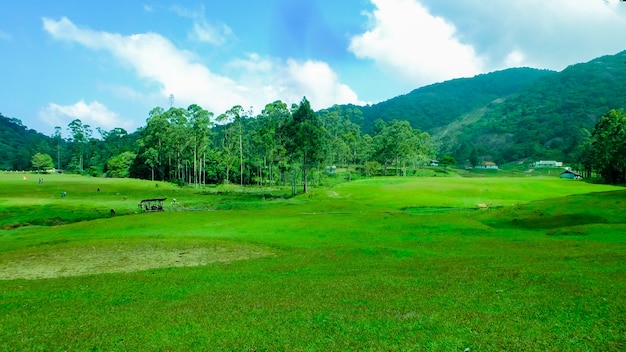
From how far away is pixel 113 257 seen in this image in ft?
96.3

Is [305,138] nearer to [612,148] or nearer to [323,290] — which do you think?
[612,148]

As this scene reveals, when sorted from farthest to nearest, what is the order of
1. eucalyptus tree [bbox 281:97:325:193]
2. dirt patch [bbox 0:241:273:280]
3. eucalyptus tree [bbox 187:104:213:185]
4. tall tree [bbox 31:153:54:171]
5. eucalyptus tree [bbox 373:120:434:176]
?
tall tree [bbox 31:153:54:171]
eucalyptus tree [bbox 373:120:434:176]
eucalyptus tree [bbox 187:104:213:185]
eucalyptus tree [bbox 281:97:325:193]
dirt patch [bbox 0:241:273:280]

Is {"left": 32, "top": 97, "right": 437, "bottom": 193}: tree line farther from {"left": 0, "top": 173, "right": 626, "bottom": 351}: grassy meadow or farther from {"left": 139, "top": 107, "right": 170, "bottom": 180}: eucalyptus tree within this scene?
→ {"left": 0, "top": 173, "right": 626, "bottom": 351}: grassy meadow

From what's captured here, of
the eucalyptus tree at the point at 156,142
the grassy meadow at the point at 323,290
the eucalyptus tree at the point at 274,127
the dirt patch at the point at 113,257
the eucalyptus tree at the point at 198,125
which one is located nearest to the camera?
the grassy meadow at the point at 323,290

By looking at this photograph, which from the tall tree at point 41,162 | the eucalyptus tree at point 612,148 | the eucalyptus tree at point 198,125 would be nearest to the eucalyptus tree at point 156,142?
the eucalyptus tree at point 198,125

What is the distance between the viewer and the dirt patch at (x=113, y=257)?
2539cm

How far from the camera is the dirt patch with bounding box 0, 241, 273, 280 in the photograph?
25391 millimetres

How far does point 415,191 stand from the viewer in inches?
3713

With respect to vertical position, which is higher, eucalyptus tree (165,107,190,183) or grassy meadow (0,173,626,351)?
eucalyptus tree (165,107,190,183)

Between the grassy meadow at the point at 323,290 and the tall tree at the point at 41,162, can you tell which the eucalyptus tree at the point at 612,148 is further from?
the tall tree at the point at 41,162

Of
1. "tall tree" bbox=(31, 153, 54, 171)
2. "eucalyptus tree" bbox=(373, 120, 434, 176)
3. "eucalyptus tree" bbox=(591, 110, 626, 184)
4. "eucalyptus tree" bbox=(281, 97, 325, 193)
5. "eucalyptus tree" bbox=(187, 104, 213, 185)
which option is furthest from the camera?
"tall tree" bbox=(31, 153, 54, 171)

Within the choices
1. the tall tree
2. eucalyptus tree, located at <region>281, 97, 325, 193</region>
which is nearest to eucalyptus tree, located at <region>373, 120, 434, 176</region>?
eucalyptus tree, located at <region>281, 97, 325, 193</region>

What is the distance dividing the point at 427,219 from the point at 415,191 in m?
46.9

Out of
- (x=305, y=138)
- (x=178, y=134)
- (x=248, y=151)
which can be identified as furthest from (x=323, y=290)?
(x=248, y=151)
